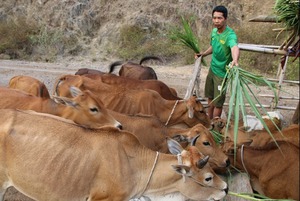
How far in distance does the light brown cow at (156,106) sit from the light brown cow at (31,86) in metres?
0.70

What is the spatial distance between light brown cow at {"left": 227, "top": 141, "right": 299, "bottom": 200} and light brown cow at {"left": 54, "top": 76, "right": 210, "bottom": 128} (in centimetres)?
137

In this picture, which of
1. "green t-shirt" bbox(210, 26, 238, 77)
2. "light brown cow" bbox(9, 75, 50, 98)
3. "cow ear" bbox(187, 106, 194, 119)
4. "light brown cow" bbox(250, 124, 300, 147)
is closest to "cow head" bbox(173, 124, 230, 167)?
"light brown cow" bbox(250, 124, 300, 147)

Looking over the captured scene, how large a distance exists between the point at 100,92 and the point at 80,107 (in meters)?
1.11

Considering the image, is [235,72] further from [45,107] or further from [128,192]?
[45,107]

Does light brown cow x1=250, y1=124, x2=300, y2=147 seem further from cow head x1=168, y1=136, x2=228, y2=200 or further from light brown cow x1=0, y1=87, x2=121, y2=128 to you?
light brown cow x1=0, y1=87, x2=121, y2=128

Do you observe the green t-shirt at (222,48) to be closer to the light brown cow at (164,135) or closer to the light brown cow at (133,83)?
the light brown cow at (133,83)

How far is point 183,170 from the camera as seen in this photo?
4023 millimetres

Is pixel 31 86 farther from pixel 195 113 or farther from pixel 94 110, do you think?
pixel 195 113

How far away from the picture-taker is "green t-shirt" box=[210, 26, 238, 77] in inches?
248

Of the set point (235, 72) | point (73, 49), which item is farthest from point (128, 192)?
point (73, 49)

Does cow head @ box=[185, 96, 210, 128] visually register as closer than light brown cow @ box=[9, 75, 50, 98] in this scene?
Yes

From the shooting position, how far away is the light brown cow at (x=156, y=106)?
646 centimetres

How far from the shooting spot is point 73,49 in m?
17.2

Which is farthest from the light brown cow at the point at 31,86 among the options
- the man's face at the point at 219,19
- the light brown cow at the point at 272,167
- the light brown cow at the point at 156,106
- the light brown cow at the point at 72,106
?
the light brown cow at the point at 272,167
